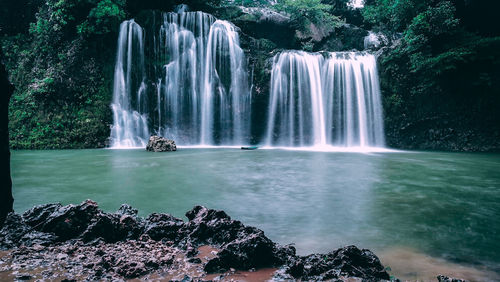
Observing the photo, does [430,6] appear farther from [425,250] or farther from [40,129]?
[40,129]

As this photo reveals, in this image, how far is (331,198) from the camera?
212 inches

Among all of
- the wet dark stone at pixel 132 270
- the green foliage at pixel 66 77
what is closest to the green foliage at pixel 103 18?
the green foliage at pixel 66 77

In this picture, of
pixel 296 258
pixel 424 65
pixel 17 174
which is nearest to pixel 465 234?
pixel 296 258

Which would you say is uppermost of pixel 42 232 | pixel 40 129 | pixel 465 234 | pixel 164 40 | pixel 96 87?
pixel 164 40

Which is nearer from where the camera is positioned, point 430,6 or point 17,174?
point 17,174

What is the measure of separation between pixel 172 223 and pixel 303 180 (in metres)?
4.59

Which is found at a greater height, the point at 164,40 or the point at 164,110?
the point at 164,40

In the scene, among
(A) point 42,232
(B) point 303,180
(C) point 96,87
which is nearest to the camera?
(A) point 42,232

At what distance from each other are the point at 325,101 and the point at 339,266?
15560 mm

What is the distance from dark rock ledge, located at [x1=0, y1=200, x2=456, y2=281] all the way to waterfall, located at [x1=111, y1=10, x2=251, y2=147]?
14310 millimetres

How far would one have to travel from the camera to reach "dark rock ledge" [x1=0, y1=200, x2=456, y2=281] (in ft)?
7.23

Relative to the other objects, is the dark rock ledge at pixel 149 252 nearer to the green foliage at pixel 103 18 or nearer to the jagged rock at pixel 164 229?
the jagged rock at pixel 164 229

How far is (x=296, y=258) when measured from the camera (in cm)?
245

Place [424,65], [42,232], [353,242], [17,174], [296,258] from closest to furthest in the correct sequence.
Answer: [296,258] < [42,232] < [353,242] < [17,174] < [424,65]
